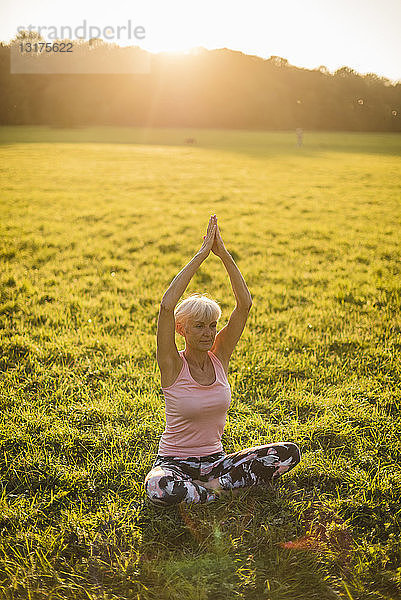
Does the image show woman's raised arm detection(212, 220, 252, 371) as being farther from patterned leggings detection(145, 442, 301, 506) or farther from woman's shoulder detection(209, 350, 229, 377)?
patterned leggings detection(145, 442, 301, 506)

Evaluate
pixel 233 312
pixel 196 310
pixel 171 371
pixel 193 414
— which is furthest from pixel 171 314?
pixel 193 414

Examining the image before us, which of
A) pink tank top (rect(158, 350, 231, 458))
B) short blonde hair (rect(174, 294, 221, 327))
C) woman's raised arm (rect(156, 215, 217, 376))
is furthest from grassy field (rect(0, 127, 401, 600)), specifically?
short blonde hair (rect(174, 294, 221, 327))

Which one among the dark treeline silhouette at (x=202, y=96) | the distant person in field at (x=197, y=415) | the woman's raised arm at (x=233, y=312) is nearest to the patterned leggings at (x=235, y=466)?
the distant person in field at (x=197, y=415)

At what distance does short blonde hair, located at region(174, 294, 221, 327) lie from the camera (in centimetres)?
333

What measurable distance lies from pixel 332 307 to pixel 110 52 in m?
78.9

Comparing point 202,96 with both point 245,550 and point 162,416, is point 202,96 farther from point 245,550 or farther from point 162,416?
point 245,550

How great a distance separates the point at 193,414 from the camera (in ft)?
11.0

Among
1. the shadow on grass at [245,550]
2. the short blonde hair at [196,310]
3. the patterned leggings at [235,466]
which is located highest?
the short blonde hair at [196,310]

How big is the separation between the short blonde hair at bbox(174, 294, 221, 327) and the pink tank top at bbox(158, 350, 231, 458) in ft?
1.14

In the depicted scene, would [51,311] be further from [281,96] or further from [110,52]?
[110,52]

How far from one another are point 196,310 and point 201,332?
16cm

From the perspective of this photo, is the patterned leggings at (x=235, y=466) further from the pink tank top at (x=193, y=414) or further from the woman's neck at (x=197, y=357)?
the woman's neck at (x=197, y=357)

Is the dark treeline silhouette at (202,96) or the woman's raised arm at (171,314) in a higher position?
the dark treeline silhouette at (202,96)

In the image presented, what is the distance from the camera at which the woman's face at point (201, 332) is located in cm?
335
